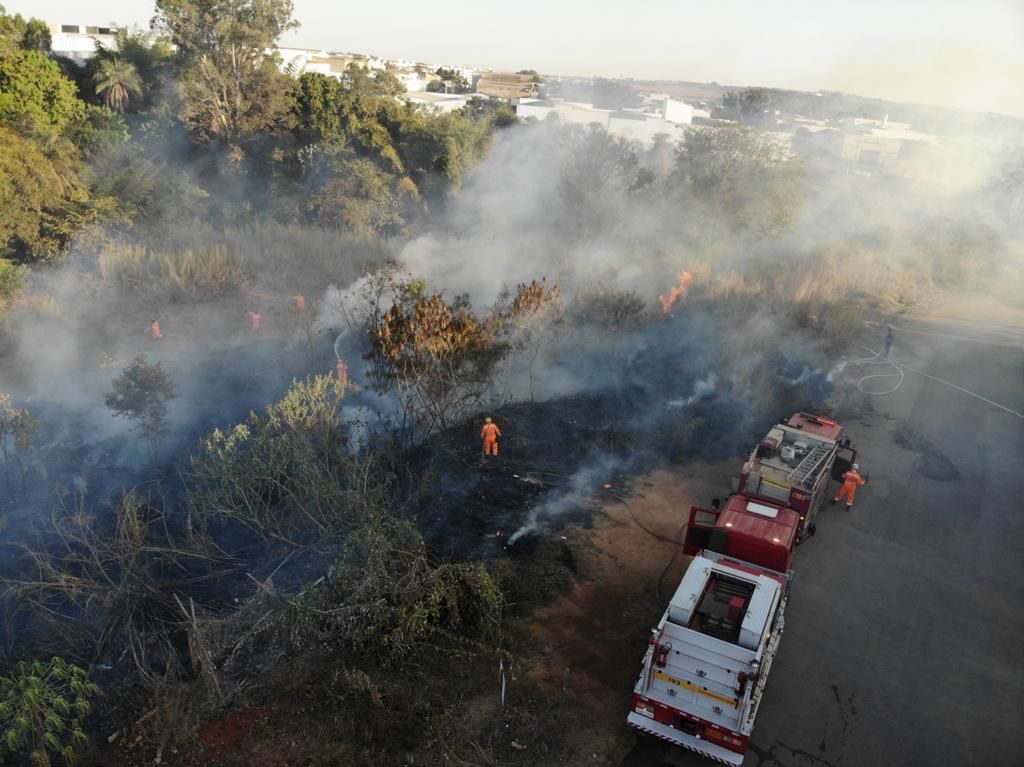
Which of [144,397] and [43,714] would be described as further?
[144,397]

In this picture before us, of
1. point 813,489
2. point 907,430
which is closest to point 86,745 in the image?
point 813,489

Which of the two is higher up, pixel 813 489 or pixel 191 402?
pixel 813 489

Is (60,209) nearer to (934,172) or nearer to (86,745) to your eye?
(86,745)

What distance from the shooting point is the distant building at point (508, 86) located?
190 feet

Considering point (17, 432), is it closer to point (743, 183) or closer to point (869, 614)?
point (869, 614)

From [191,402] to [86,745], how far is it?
22.9 ft

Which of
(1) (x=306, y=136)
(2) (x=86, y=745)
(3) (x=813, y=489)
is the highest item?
(1) (x=306, y=136)

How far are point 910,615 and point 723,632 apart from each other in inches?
125

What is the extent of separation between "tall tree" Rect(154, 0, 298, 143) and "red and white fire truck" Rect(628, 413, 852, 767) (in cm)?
2624

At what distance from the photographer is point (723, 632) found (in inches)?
266

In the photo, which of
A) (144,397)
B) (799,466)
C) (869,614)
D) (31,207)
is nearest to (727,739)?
(869,614)

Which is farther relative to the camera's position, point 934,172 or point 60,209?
point 934,172

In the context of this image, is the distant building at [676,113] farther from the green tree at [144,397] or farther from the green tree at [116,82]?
the green tree at [144,397]

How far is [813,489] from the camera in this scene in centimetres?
914
